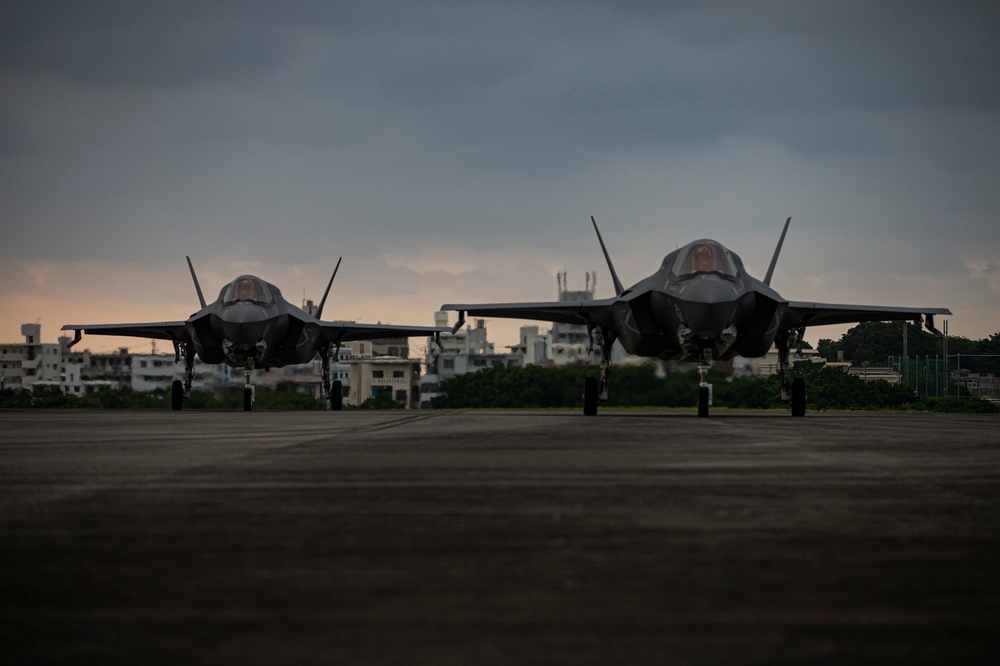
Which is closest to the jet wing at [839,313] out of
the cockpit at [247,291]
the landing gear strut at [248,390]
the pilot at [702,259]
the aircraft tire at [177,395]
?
the pilot at [702,259]

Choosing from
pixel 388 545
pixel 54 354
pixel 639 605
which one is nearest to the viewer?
pixel 639 605

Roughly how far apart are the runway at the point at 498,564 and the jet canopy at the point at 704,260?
12.6m

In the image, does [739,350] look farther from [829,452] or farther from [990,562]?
[990,562]

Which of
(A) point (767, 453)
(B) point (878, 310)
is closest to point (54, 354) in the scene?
(B) point (878, 310)

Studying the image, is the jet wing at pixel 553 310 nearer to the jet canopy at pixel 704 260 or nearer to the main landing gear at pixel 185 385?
the jet canopy at pixel 704 260

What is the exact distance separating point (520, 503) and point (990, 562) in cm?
224

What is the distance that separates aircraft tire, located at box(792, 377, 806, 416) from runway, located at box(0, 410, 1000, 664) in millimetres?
16144

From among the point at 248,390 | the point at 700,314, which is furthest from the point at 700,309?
the point at 248,390

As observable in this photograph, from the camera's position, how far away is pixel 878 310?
25.8 meters

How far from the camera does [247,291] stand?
27922 mm

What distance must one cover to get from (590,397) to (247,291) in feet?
31.8

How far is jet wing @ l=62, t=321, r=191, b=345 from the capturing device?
32.1 metres

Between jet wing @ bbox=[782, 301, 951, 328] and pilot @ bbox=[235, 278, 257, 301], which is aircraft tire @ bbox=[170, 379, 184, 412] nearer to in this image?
pilot @ bbox=[235, 278, 257, 301]

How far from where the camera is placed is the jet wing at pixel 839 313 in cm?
2391
